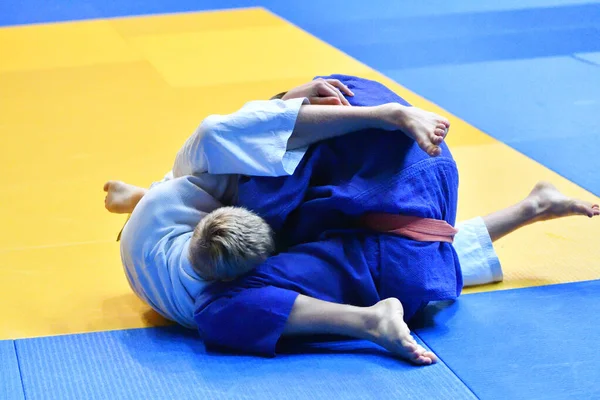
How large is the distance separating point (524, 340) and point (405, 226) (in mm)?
477

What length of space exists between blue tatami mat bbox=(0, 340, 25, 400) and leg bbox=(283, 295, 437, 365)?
0.74 metres

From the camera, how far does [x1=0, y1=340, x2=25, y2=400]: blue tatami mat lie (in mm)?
2576

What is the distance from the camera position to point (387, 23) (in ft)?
26.8

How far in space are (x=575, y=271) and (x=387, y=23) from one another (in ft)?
16.8

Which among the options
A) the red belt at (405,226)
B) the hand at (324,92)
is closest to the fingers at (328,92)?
the hand at (324,92)

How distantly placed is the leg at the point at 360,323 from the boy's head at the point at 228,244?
0.60 feet

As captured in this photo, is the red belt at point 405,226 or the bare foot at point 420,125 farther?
the red belt at point 405,226

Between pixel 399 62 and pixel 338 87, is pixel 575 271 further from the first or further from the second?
Result: pixel 399 62

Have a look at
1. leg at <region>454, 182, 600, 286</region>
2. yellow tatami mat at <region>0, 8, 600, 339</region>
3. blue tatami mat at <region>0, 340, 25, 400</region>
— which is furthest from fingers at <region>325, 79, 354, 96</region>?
blue tatami mat at <region>0, 340, 25, 400</region>

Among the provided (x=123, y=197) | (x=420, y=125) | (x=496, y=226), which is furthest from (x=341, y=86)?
(x=123, y=197)

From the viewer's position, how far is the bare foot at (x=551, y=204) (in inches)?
131

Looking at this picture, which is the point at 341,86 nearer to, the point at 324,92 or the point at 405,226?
the point at 324,92

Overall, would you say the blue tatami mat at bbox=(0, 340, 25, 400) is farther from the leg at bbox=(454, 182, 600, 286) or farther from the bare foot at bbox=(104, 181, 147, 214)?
the leg at bbox=(454, 182, 600, 286)

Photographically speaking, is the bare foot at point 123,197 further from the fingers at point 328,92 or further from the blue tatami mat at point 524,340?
the blue tatami mat at point 524,340
